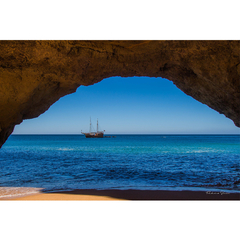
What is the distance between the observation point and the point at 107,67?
520 cm

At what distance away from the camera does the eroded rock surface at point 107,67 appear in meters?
4.33

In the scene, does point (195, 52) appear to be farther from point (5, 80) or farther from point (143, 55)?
point (5, 80)

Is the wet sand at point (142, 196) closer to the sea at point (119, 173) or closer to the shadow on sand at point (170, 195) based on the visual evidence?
the shadow on sand at point (170, 195)

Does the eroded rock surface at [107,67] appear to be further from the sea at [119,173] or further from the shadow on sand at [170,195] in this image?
the shadow on sand at [170,195]

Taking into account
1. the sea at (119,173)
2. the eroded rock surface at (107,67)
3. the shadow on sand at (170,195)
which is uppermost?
the eroded rock surface at (107,67)

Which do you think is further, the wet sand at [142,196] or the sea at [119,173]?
the sea at [119,173]

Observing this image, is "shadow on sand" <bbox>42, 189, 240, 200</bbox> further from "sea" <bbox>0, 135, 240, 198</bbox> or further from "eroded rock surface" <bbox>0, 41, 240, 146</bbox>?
"eroded rock surface" <bbox>0, 41, 240, 146</bbox>

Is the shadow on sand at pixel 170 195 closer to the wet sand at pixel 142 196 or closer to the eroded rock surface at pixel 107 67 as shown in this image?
the wet sand at pixel 142 196

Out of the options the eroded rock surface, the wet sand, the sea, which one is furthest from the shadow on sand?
the eroded rock surface

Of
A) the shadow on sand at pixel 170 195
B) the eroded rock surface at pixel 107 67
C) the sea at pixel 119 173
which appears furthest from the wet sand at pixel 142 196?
the eroded rock surface at pixel 107 67

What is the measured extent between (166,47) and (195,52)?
73 centimetres

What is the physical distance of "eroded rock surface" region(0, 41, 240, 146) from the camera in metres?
4.33

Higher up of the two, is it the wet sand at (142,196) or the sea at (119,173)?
the wet sand at (142,196)

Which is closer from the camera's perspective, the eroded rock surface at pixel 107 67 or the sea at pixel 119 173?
the eroded rock surface at pixel 107 67
